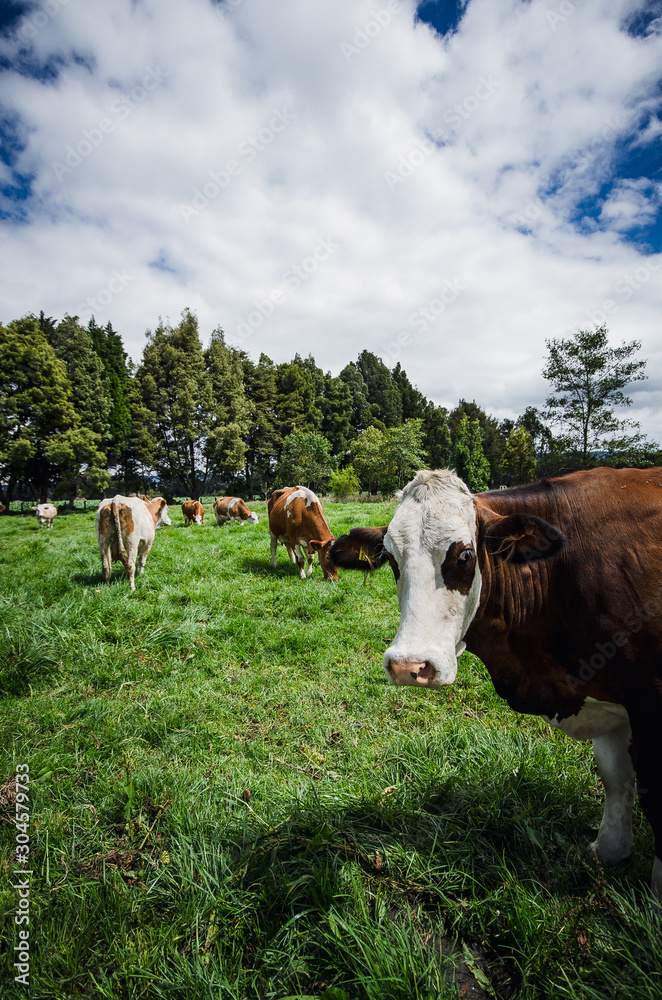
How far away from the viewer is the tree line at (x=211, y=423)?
2495cm

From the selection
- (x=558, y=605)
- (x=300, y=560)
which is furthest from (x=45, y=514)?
(x=558, y=605)

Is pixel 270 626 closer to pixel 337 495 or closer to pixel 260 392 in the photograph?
pixel 337 495

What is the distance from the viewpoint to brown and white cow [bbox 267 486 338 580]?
831cm

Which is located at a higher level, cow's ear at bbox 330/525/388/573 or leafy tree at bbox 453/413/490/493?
leafy tree at bbox 453/413/490/493

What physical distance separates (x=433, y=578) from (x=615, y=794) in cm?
165

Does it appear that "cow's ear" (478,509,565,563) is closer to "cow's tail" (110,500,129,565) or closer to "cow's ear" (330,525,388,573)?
"cow's ear" (330,525,388,573)

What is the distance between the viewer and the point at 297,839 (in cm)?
225

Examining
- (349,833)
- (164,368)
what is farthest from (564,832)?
(164,368)

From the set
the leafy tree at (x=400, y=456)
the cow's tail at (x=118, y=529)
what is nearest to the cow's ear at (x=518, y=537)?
the cow's tail at (x=118, y=529)

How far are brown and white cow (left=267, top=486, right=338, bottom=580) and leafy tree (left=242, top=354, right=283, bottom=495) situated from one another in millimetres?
31740

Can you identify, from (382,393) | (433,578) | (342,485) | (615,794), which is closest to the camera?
(433,578)

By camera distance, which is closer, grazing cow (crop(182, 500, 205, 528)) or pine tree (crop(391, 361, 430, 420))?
grazing cow (crop(182, 500, 205, 528))

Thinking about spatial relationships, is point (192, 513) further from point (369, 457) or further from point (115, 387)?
point (369, 457)

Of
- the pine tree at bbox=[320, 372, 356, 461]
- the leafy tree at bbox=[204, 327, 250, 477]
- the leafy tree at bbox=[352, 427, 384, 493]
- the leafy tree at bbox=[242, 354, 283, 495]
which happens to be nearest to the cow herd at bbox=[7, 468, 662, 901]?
the leafy tree at bbox=[204, 327, 250, 477]
